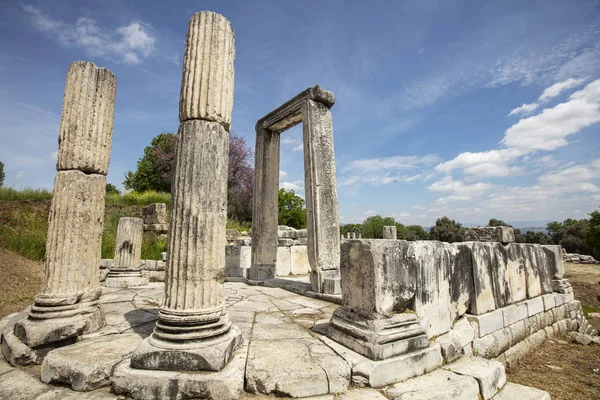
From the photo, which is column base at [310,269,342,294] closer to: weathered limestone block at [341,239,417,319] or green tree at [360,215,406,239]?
weathered limestone block at [341,239,417,319]

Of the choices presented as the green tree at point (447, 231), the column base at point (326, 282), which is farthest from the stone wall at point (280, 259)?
the green tree at point (447, 231)

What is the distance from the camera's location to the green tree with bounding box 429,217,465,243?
36.8m

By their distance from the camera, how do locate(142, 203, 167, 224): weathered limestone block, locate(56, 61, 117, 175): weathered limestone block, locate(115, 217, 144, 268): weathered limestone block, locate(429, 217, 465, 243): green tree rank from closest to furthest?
locate(56, 61, 117, 175): weathered limestone block < locate(115, 217, 144, 268): weathered limestone block < locate(142, 203, 167, 224): weathered limestone block < locate(429, 217, 465, 243): green tree

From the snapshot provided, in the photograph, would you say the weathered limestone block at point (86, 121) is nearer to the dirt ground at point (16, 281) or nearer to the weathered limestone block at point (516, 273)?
the dirt ground at point (16, 281)

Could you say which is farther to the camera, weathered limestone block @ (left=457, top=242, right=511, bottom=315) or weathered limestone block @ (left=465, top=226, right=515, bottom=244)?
weathered limestone block @ (left=465, top=226, right=515, bottom=244)

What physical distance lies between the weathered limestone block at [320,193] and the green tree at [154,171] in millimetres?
16482

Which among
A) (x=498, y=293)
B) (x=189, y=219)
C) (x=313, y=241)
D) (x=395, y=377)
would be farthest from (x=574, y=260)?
(x=189, y=219)

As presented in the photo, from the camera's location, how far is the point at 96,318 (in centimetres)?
334

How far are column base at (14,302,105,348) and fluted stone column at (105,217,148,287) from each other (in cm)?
360

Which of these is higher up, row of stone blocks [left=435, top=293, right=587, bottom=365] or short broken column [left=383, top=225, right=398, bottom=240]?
short broken column [left=383, top=225, right=398, bottom=240]

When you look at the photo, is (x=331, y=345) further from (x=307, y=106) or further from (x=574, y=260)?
(x=574, y=260)

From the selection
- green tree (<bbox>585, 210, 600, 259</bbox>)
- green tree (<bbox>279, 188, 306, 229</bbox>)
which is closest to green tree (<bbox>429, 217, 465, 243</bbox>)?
green tree (<bbox>585, 210, 600, 259</bbox>)

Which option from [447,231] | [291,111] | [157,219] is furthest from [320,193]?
[447,231]

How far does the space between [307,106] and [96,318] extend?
461 cm
